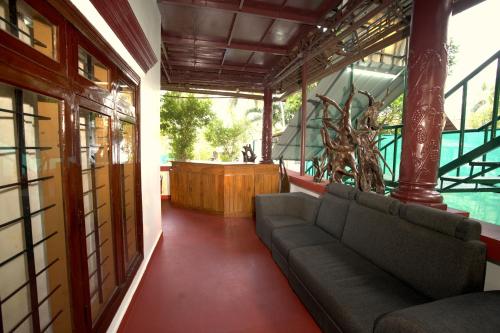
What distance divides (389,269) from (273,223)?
1.46m

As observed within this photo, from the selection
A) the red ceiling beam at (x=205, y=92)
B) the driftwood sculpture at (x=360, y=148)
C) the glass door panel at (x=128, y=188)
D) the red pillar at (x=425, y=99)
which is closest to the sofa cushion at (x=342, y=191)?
the driftwood sculpture at (x=360, y=148)

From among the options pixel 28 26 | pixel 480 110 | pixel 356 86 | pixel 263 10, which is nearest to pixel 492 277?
pixel 28 26

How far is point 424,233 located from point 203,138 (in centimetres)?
784

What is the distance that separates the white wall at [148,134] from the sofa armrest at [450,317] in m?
1.76

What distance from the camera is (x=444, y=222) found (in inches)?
55.6

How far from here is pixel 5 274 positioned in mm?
928

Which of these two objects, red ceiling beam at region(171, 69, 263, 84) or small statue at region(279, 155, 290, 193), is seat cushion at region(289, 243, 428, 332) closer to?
small statue at region(279, 155, 290, 193)

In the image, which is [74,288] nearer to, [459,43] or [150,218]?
[150,218]

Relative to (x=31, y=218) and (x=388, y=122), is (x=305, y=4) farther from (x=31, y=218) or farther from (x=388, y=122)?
(x=388, y=122)

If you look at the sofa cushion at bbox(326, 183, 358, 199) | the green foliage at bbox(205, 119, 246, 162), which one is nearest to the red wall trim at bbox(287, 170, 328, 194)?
the sofa cushion at bbox(326, 183, 358, 199)

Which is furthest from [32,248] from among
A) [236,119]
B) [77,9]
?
[236,119]

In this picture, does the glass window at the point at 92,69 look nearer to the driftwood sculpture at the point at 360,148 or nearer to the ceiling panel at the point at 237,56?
the driftwood sculpture at the point at 360,148

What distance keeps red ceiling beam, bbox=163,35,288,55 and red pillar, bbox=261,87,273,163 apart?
5.49 ft

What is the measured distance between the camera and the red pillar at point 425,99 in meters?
1.78
